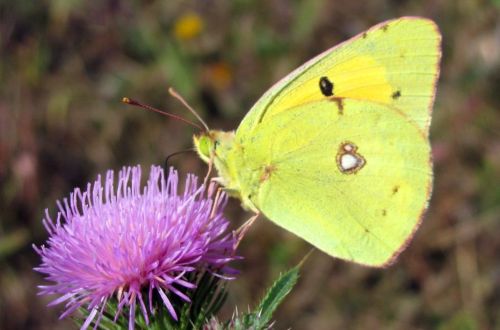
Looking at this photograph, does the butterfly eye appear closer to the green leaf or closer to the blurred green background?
the green leaf

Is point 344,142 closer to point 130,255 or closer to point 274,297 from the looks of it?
point 274,297

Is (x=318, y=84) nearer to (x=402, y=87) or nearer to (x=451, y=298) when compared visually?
(x=402, y=87)

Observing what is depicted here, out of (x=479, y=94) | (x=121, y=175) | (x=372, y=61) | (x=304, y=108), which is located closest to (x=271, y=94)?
(x=304, y=108)

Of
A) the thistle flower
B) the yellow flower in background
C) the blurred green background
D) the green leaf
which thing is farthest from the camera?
the yellow flower in background

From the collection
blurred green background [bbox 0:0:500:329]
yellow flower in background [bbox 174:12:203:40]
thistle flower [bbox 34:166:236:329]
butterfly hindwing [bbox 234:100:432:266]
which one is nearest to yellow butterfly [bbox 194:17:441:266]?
butterfly hindwing [bbox 234:100:432:266]

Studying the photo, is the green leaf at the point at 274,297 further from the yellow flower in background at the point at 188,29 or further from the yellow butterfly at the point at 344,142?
the yellow flower in background at the point at 188,29

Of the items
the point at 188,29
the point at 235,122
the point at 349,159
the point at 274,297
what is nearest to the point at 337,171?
the point at 349,159

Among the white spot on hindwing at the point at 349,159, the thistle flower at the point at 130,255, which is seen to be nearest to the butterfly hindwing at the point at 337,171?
the white spot on hindwing at the point at 349,159
